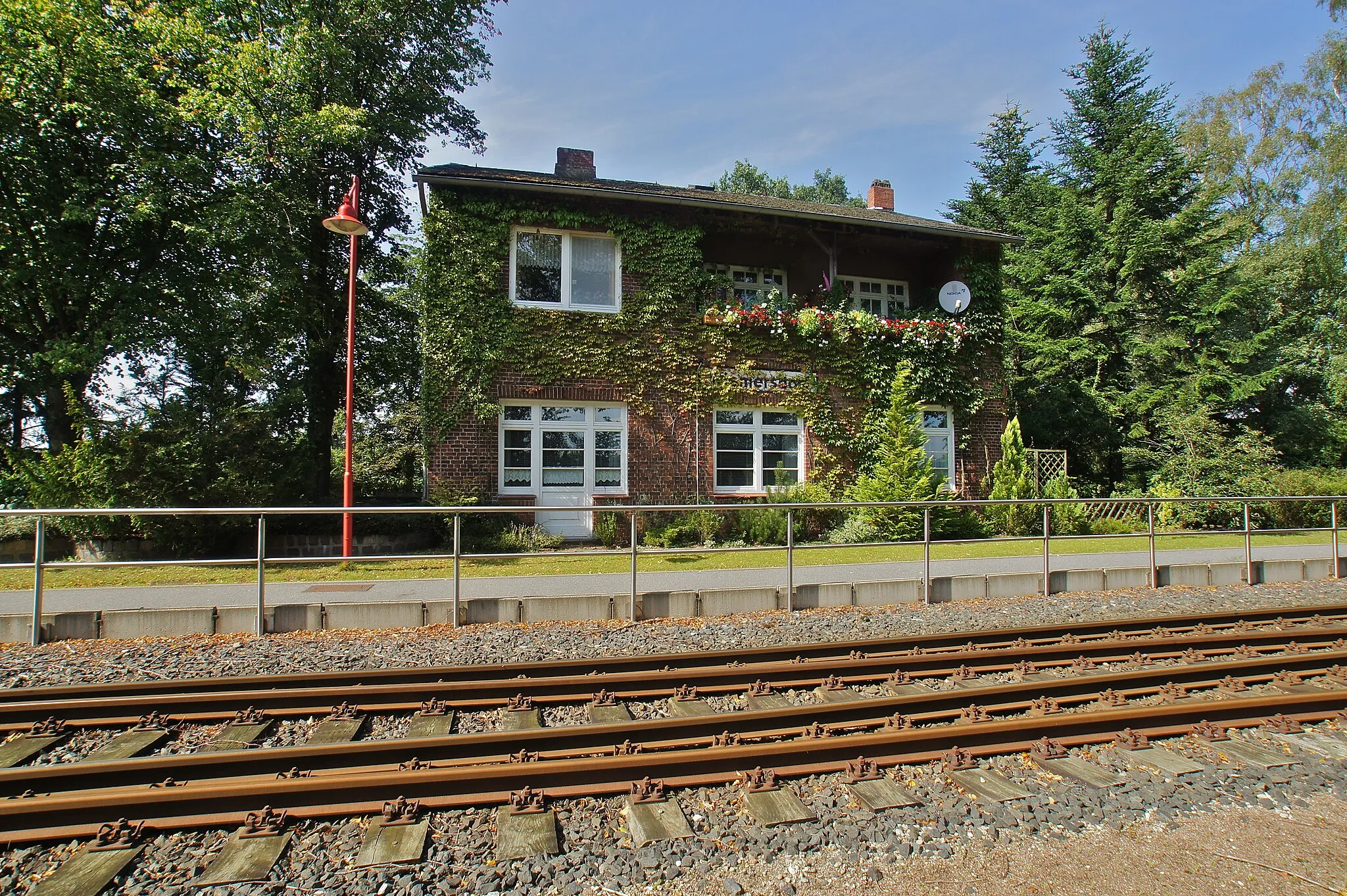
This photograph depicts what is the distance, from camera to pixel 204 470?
1240 centimetres

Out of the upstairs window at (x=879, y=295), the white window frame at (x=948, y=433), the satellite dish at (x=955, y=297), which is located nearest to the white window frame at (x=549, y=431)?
the upstairs window at (x=879, y=295)

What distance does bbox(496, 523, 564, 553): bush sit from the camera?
12906mm

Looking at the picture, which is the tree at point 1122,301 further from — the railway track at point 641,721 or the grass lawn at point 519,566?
the railway track at point 641,721

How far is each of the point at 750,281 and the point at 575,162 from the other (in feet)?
17.9

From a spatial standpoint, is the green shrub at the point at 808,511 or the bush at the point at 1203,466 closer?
the green shrub at the point at 808,511

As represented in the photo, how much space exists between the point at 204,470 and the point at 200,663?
24.6 feet

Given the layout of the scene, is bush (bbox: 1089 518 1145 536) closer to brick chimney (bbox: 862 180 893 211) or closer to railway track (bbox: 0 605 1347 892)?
railway track (bbox: 0 605 1347 892)

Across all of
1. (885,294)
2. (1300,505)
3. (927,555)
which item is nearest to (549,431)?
(927,555)

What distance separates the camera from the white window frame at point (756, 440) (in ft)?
52.3

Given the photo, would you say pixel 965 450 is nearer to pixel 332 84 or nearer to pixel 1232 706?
pixel 1232 706

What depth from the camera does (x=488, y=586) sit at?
357 inches

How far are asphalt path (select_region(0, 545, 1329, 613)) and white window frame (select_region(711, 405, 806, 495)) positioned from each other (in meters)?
5.10

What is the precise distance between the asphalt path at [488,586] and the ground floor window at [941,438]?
6.11 m

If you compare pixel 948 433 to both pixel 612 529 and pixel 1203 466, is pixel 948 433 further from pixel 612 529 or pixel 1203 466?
pixel 612 529
